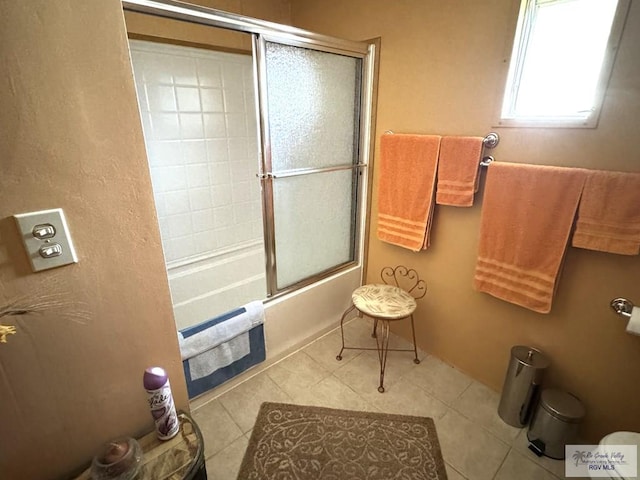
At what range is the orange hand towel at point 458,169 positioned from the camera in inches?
58.8

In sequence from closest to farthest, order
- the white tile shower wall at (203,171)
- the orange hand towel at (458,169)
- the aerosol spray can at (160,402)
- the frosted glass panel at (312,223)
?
the aerosol spray can at (160,402)
the orange hand towel at (458,169)
the frosted glass panel at (312,223)
the white tile shower wall at (203,171)

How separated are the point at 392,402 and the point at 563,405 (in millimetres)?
752

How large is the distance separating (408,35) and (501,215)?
1027 mm

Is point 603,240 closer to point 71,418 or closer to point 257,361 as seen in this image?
point 257,361

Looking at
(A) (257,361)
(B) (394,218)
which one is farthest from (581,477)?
(A) (257,361)

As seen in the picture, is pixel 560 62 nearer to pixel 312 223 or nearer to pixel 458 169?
pixel 458 169

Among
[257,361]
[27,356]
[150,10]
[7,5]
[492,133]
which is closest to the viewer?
[7,5]

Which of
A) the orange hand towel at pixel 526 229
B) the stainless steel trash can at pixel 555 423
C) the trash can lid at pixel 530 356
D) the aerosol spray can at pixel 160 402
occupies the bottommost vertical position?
the stainless steel trash can at pixel 555 423

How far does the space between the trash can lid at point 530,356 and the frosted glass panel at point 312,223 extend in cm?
112

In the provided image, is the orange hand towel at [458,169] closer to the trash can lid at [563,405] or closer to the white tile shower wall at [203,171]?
the trash can lid at [563,405]

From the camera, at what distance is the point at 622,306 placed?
1242 millimetres

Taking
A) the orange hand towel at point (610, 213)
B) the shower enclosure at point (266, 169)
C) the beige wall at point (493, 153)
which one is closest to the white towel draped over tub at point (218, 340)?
the shower enclosure at point (266, 169)

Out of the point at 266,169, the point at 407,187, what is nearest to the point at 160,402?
the point at 266,169

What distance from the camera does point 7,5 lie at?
23.9 inches
